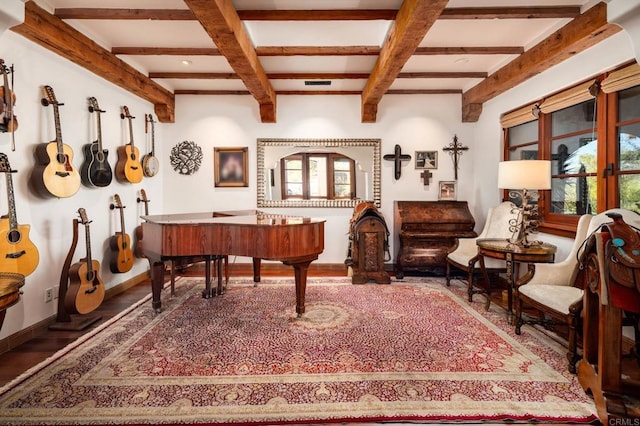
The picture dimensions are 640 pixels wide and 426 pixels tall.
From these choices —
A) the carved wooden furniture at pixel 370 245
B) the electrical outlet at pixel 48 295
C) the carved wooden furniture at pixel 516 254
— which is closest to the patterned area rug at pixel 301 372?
the carved wooden furniture at pixel 516 254

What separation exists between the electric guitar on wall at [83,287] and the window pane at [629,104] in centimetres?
465

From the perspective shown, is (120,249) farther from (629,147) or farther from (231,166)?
(629,147)

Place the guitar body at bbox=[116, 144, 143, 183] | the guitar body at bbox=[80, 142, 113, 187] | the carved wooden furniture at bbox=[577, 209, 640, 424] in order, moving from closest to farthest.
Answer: the carved wooden furniture at bbox=[577, 209, 640, 424], the guitar body at bbox=[80, 142, 113, 187], the guitar body at bbox=[116, 144, 143, 183]

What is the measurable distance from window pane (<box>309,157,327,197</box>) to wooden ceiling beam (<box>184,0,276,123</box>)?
1225mm

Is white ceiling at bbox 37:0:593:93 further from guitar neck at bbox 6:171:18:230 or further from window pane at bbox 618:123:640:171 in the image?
guitar neck at bbox 6:171:18:230

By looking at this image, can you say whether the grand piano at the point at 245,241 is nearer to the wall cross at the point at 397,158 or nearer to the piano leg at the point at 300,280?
the piano leg at the point at 300,280

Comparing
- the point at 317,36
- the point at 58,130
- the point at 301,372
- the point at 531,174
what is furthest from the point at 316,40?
the point at 301,372

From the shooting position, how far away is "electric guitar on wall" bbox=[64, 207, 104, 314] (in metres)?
2.71

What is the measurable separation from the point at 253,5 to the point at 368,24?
39.4 inches

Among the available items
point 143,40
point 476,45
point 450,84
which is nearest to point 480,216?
point 450,84

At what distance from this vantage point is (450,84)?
176 inches

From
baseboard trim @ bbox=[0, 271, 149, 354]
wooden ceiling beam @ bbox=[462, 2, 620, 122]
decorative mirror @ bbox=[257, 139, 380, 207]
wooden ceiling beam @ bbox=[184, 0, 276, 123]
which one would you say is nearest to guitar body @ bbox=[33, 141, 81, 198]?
baseboard trim @ bbox=[0, 271, 149, 354]

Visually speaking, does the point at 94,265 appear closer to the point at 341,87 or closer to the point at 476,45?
the point at 341,87

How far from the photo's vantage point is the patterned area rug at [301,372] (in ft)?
5.44
